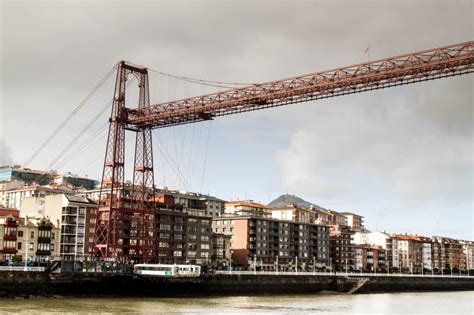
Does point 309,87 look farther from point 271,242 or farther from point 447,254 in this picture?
point 447,254

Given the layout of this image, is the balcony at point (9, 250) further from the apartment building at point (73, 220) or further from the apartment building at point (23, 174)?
the apartment building at point (23, 174)

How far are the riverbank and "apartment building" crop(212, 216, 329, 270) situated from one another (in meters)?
21.1

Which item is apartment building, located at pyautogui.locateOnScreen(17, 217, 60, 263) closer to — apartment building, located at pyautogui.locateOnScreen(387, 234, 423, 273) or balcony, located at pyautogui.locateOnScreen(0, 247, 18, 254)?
balcony, located at pyautogui.locateOnScreen(0, 247, 18, 254)

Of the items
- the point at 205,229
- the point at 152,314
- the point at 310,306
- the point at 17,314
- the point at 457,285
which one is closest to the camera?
the point at 17,314

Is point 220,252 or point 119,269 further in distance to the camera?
point 220,252

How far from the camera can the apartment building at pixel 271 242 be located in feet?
348

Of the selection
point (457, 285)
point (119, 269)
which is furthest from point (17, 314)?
point (457, 285)

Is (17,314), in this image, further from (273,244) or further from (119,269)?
(273,244)

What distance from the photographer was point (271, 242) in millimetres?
109688

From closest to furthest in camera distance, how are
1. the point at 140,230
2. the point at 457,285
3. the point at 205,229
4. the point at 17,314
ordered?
the point at 17,314
the point at 140,230
the point at 205,229
the point at 457,285

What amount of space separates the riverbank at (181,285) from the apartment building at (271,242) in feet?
69.1

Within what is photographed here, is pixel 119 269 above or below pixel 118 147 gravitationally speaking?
below

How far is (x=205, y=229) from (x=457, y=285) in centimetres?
4382

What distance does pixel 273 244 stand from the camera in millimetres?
110250
